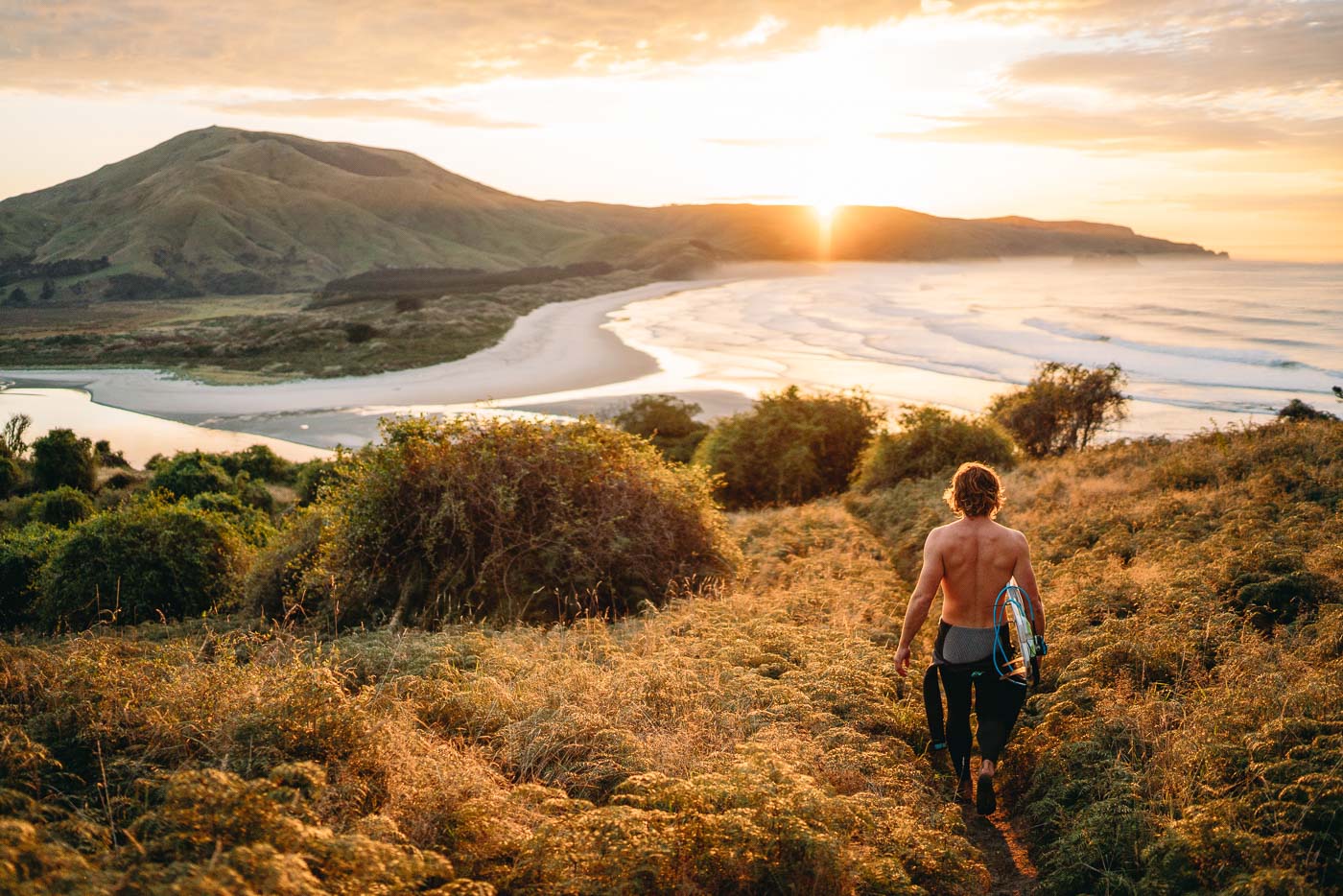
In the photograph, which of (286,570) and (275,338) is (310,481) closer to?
(286,570)

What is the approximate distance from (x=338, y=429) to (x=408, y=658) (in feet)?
104

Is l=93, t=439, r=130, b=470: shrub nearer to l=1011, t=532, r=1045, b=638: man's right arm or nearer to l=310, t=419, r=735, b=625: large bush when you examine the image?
l=310, t=419, r=735, b=625: large bush

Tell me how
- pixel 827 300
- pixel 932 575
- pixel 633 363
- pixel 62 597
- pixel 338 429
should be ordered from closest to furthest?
pixel 932 575
pixel 62 597
pixel 338 429
pixel 633 363
pixel 827 300

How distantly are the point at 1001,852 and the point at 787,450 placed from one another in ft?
59.7

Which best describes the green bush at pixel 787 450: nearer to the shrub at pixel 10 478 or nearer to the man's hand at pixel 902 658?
the man's hand at pixel 902 658

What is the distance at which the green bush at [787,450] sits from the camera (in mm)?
22922

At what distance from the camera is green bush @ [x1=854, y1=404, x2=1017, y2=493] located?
1931 centimetres

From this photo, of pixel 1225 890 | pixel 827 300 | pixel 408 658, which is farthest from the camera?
pixel 827 300

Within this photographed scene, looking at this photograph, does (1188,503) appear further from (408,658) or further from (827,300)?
(827,300)

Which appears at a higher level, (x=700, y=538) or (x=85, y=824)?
(x=85, y=824)

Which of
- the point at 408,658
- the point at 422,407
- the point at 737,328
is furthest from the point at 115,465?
the point at 737,328

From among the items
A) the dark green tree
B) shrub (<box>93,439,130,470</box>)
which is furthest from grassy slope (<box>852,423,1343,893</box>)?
the dark green tree

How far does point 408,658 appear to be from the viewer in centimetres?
683

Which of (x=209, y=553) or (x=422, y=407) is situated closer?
(x=209, y=553)
